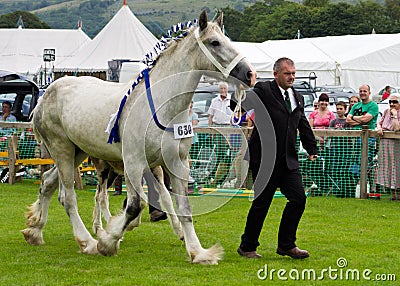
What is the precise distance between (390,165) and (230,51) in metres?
Answer: 6.85

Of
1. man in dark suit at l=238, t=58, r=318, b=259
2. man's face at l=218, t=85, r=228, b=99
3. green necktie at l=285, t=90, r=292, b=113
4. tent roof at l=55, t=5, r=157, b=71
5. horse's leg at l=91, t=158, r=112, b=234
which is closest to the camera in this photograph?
man in dark suit at l=238, t=58, r=318, b=259

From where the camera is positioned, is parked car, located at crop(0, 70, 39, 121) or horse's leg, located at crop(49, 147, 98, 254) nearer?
horse's leg, located at crop(49, 147, 98, 254)

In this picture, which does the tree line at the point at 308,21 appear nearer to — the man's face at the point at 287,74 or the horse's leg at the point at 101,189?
the horse's leg at the point at 101,189

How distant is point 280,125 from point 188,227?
1.45 metres

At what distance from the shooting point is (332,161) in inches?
551

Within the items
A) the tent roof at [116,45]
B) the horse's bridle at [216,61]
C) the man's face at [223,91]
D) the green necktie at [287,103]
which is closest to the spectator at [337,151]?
the man's face at [223,91]

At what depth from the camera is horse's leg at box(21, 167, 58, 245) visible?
876 centimetres

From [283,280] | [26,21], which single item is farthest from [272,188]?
[26,21]

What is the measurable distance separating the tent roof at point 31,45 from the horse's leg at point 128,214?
4202cm

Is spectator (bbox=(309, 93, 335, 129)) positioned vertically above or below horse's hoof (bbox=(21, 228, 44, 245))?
above

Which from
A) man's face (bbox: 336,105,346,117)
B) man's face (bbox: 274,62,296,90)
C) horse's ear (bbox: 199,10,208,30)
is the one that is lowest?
man's face (bbox: 336,105,346,117)

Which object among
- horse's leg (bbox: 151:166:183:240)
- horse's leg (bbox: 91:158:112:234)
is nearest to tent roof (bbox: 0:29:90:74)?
horse's leg (bbox: 91:158:112:234)

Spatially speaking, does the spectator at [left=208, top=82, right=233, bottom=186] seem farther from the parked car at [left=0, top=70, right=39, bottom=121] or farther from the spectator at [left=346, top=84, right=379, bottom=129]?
the parked car at [left=0, top=70, right=39, bottom=121]

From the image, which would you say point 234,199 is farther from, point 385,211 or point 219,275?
point 219,275
